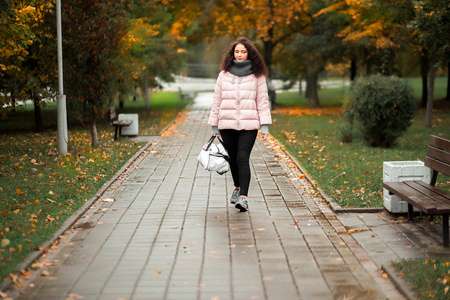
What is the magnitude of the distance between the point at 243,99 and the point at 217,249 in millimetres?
2342

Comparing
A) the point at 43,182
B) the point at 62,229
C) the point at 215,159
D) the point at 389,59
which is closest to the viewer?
the point at 62,229

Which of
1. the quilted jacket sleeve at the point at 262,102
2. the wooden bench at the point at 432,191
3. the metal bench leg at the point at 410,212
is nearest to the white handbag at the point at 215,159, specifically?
the quilted jacket sleeve at the point at 262,102

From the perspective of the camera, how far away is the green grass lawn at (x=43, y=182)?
6206 millimetres

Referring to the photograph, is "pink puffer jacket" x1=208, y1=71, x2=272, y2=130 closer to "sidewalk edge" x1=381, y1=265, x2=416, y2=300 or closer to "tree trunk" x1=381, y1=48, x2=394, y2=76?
"sidewalk edge" x1=381, y1=265, x2=416, y2=300

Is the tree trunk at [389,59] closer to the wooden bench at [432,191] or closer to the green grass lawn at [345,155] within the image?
the green grass lawn at [345,155]

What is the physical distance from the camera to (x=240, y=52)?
762cm

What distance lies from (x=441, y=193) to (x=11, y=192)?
563 cm

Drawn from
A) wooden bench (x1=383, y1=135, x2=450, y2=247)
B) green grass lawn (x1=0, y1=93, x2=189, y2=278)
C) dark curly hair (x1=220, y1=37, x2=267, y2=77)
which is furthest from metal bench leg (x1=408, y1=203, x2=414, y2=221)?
green grass lawn (x1=0, y1=93, x2=189, y2=278)

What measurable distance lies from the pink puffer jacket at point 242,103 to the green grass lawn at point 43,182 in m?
2.24

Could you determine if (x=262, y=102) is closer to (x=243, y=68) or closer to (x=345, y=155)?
(x=243, y=68)

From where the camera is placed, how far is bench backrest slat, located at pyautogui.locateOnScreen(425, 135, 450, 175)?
6781mm

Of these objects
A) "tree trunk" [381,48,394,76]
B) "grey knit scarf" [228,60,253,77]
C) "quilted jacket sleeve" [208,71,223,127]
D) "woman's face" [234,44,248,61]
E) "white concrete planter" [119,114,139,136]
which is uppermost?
"tree trunk" [381,48,394,76]

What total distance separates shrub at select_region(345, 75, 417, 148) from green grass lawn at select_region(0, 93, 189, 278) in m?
5.39

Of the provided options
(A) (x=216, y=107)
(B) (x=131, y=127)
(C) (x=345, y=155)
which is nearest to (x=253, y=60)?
(A) (x=216, y=107)
